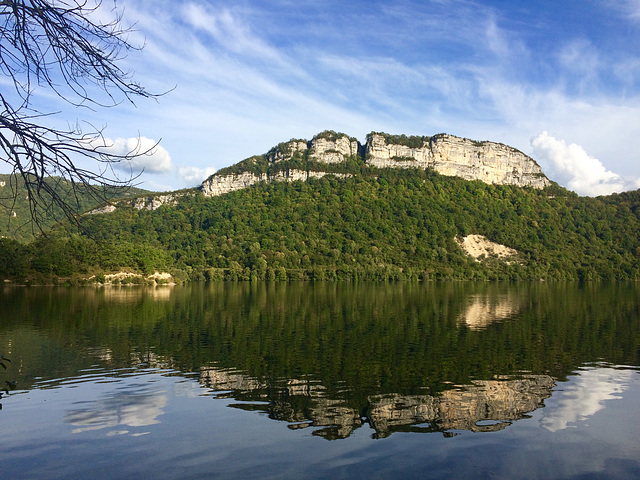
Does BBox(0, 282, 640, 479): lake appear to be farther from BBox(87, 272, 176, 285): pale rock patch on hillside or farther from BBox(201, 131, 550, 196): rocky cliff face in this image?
BBox(201, 131, 550, 196): rocky cliff face

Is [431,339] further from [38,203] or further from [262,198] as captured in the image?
[262,198]

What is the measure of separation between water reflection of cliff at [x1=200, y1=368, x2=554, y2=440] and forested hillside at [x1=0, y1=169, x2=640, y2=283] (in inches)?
3157

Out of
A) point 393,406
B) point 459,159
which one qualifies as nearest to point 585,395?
point 393,406

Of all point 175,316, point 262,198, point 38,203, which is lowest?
point 175,316

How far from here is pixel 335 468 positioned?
33.0 feet

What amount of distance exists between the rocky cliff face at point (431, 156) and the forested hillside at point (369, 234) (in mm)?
5909

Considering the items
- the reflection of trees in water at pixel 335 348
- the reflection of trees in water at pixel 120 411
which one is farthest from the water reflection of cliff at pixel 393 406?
the reflection of trees in water at pixel 120 411

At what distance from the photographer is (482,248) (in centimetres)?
14125

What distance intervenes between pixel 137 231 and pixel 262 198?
42134 millimetres

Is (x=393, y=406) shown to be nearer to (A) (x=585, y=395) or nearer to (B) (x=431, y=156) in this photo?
(A) (x=585, y=395)

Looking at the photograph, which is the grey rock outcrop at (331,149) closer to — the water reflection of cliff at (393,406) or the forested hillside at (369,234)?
the forested hillside at (369,234)

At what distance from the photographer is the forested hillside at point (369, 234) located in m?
113

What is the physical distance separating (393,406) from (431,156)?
580ft

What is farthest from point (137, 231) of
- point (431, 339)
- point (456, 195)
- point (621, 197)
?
point (621, 197)
